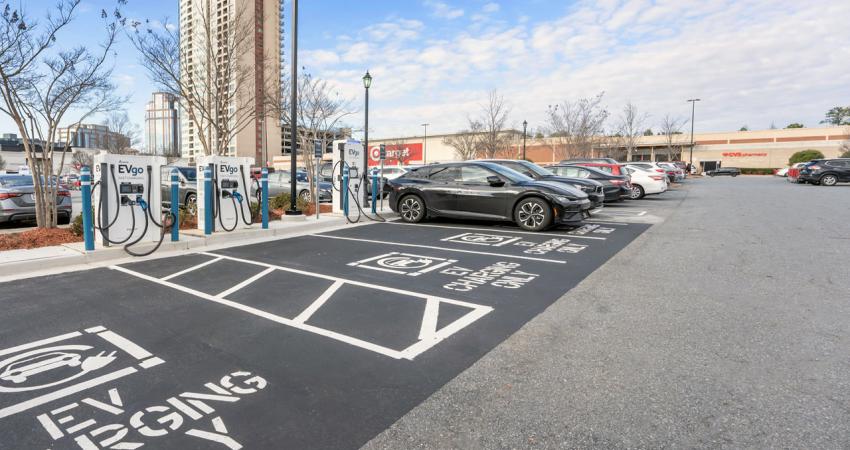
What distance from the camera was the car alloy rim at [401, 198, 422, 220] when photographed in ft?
38.1

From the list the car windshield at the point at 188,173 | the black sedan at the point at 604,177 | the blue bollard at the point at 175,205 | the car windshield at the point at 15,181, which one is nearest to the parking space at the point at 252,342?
the blue bollard at the point at 175,205

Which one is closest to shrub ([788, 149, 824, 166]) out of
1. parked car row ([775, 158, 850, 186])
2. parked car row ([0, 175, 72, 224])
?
parked car row ([775, 158, 850, 186])

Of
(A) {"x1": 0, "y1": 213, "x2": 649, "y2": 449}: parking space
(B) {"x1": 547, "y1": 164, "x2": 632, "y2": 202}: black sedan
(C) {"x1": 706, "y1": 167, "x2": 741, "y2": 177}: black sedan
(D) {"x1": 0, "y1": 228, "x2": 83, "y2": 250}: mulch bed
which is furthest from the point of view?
(C) {"x1": 706, "y1": 167, "x2": 741, "y2": 177}: black sedan

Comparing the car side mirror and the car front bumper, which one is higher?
the car side mirror

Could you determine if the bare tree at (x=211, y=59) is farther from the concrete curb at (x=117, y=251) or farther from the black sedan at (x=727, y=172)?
the black sedan at (x=727, y=172)

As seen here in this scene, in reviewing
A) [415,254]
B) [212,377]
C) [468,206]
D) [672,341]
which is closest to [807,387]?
[672,341]

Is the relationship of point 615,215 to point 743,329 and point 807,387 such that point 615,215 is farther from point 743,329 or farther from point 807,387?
point 807,387

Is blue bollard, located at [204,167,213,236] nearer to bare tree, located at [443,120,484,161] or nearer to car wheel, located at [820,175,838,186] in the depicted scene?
car wheel, located at [820,175,838,186]

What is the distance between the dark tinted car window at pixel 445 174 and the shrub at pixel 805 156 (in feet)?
206

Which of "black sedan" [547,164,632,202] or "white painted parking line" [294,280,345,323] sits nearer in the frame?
"white painted parking line" [294,280,345,323]

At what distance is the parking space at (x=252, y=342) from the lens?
2.63m

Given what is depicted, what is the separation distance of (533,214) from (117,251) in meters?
7.65

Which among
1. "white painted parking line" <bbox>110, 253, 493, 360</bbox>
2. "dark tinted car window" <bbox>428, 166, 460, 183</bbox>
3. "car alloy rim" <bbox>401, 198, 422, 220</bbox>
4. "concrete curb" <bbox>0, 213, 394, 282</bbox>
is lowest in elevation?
"white painted parking line" <bbox>110, 253, 493, 360</bbox>

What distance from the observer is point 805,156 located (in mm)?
56625
